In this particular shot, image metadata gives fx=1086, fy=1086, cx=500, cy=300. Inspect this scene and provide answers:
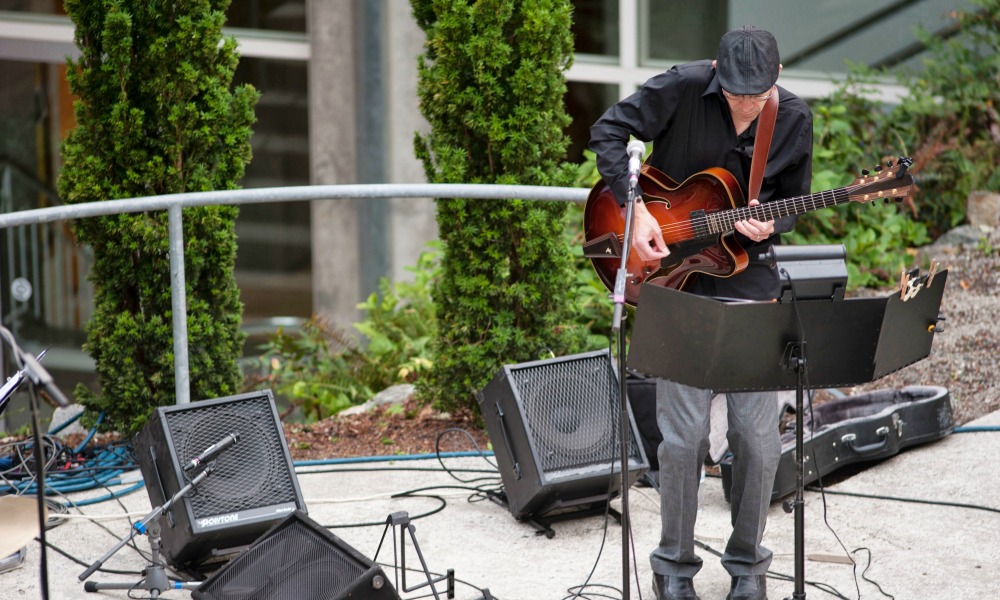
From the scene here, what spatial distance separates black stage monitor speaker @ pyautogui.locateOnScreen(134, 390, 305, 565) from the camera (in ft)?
12.9

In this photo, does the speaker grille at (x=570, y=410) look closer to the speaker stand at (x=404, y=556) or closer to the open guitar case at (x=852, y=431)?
the open guitar case at (x=852, y=431)

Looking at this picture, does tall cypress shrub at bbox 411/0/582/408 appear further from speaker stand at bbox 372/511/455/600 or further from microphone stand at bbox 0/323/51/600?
microphone stand at bbox 0/323/51/600

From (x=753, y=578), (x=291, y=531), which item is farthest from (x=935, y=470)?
(x=291, y=531)

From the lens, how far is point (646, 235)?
349 cm

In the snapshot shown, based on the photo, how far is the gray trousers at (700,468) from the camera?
361 cm

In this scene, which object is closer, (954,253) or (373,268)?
(954,253)

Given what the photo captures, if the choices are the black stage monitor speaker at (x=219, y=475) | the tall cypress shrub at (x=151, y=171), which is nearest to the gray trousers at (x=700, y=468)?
the black stage monitor speaker at (x=219, y=475)

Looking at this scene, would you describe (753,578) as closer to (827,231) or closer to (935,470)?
(935,470)

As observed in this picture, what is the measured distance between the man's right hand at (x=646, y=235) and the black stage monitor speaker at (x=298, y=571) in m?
1.32

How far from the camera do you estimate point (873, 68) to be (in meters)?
10.0

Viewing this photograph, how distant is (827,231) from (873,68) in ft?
8.21

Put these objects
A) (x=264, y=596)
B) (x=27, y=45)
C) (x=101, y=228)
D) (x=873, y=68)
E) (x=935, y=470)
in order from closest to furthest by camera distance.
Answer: (x=264, y=596) → (x=935, y=470) → (x=101, y=228) → (x=27, y=45) → (x=873, y=68)

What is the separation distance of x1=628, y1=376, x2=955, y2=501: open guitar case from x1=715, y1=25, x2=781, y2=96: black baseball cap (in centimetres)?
170

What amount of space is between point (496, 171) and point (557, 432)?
1.77m
